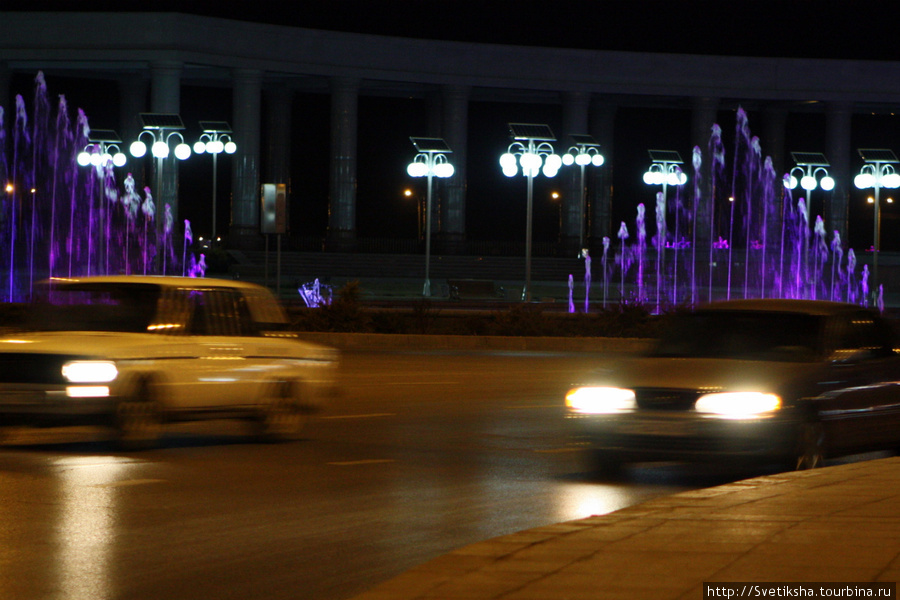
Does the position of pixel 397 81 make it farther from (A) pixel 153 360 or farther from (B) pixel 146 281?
(A) pixel 153 360

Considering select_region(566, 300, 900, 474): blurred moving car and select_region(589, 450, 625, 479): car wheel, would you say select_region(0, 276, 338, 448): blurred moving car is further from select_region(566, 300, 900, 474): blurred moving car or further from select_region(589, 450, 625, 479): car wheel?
select_region(589, 450, 625, 479): car wheel

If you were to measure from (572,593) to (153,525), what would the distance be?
393cm

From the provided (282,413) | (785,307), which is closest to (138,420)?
(282,413)

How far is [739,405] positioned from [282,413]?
18.4 ft

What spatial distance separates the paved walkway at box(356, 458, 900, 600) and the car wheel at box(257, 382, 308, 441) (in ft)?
20.9

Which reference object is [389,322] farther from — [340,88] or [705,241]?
[705,241]

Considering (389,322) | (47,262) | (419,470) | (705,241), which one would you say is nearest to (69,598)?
(419,470)

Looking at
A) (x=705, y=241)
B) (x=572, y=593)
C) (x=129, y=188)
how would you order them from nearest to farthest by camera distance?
(x=572, y=593) → (x=129, y=188) → (x=705, y=241)

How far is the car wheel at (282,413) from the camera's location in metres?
15.0

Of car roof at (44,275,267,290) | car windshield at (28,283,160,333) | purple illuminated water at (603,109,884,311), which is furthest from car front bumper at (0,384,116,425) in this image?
purple illuminated water at (603,109,884,311)

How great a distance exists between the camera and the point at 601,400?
39.6 feet

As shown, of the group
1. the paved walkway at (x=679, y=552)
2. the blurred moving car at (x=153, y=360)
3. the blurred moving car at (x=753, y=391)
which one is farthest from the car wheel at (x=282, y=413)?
the paved walkway at (x=679, y=552)

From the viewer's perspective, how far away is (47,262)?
65375 mm

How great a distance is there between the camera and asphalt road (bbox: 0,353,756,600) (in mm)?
7816
